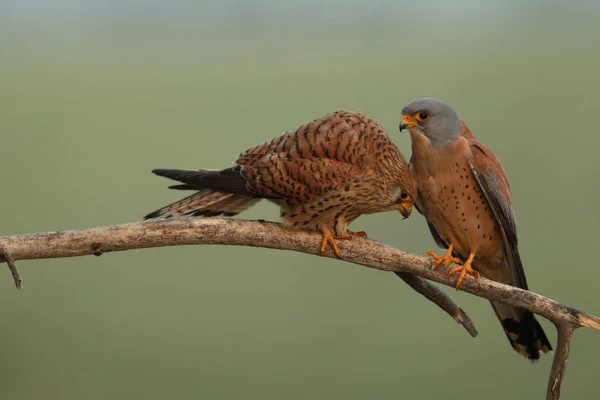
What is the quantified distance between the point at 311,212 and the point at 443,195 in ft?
2.06

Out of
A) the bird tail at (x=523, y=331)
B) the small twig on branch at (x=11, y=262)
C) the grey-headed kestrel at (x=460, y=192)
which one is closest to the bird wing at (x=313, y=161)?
the grey-headed kestrel at (x=460, y=192)

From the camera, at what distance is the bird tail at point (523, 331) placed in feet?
10.9

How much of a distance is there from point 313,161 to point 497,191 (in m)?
0.83

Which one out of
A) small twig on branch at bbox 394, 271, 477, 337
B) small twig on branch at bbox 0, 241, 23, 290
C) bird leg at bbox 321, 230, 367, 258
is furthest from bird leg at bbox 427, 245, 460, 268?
small twig on branch at bbox 0, 241, 23, 290

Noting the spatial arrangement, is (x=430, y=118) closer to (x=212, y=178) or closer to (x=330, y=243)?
(x=330, y=243)

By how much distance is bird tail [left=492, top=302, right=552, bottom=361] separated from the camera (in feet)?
10.9

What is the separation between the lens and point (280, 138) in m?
2.97

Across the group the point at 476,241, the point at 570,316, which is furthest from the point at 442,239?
the point at 570,316

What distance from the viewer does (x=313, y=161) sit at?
2.84 meters

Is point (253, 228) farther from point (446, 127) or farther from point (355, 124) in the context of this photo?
point (446, 127)

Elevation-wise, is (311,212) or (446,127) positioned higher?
(446,127)

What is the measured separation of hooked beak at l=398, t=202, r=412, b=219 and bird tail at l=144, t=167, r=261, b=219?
1.94ft

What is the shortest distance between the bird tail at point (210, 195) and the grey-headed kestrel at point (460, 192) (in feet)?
2.36

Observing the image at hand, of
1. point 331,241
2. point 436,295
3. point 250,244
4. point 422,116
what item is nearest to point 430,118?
point 422,116
